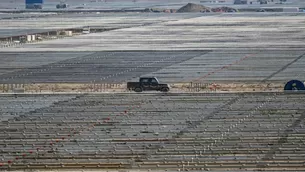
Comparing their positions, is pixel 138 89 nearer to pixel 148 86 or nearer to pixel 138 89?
pixel 138 89

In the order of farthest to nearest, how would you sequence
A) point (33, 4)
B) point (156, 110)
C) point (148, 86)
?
point (33, 4), point (148, 86), point (156, 110)

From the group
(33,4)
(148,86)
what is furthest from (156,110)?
(33,4)

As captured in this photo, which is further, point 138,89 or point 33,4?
point 33,4

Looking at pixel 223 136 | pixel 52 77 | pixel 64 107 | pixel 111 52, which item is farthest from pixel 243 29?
pixel 223 136

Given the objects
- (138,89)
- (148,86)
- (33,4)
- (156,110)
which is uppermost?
(156,110)

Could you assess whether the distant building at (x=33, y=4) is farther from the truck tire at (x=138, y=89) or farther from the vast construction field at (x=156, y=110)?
the truck tire at (x=138, y=89)

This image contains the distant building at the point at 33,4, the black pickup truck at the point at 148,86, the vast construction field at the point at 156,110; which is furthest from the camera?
the distant building at the point at 33,4

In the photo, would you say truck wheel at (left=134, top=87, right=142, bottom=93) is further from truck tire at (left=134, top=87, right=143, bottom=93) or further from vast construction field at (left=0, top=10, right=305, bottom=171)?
vast construction field at (left=0, top=10, right=305, bottom=171)

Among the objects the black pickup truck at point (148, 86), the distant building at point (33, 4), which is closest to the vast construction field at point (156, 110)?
the black pickup truck at point (148, 86)

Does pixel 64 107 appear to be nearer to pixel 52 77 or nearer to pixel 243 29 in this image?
pixel 52 77

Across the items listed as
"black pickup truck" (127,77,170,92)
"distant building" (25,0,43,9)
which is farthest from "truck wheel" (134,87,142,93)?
"distant building" (25,0,43,9)
